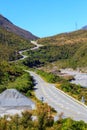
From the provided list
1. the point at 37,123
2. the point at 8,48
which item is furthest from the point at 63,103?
the point at 8,48

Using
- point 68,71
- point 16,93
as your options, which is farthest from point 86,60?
point 16,93

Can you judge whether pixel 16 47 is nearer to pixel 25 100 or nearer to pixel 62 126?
pixel 25 100

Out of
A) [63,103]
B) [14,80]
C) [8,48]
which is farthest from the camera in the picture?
[8,48]

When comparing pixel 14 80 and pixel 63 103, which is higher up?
pixel 14 80

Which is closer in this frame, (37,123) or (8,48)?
(37,123)

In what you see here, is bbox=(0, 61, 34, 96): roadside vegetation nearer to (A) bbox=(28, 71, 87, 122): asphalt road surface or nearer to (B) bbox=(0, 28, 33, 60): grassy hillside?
(A) bbox=(28, 71, 87, 122): asphalt road surface

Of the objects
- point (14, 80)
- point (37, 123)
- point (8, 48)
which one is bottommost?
point (14, 80)

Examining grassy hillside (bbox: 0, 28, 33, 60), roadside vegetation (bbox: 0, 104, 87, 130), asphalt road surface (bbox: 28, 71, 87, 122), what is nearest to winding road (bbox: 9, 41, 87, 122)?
asphalt road surface (bbox: 28, 71, 87, 122)

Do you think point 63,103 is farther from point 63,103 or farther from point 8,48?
point 8,48
